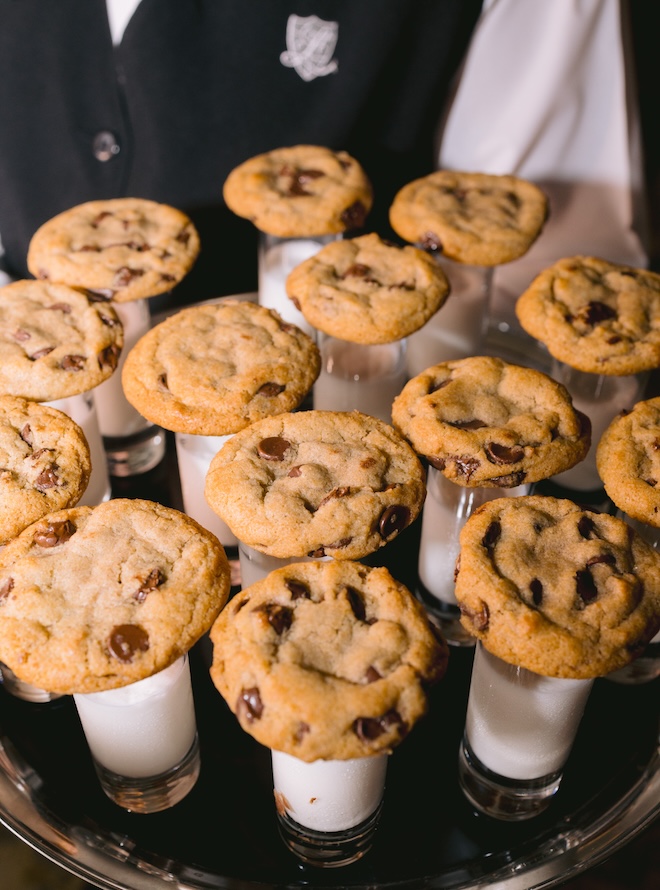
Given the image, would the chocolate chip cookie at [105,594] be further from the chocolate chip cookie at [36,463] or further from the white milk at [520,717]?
the white milk at [520,717]

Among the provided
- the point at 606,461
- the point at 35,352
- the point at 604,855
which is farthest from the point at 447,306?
the point at 604,855

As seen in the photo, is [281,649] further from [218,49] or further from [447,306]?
[218,49]

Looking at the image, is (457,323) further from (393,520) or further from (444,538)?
(393,520)

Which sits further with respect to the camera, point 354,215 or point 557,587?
point 354,215

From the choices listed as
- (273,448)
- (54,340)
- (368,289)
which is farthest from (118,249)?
(273,448)

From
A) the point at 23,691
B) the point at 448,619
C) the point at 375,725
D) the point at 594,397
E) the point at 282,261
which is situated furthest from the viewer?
the point at 282,261

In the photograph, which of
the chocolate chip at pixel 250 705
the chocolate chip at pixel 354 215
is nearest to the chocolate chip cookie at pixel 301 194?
the chocolate chip at pixel 354 215

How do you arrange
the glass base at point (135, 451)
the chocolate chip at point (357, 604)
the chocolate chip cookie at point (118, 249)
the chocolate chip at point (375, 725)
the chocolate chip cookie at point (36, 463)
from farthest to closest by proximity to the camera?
the glass base at point (135, 451) → the chocolate chip cookie at point (118, 249) → the chocolate chip cookie at point (36, 463) → the chocolate chip at point (357, 604) → the chocolate chip at point (375, 725)
